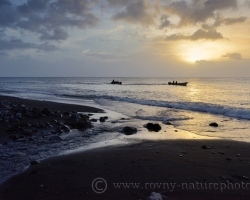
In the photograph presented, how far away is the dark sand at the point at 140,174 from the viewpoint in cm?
511

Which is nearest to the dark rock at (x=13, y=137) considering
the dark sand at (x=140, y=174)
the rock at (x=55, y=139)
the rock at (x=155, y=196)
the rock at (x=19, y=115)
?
the rock at (x=55, y=139)

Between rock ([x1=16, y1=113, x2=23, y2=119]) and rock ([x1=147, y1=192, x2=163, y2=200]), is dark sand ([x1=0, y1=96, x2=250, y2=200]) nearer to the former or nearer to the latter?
rock ([x1=147, y1=192, x2=163, y2=200])

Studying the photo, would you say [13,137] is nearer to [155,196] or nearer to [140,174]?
[140,174]

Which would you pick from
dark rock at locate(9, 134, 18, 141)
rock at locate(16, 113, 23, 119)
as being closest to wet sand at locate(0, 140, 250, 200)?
dark rock at locate(9, 134, 18, 141)

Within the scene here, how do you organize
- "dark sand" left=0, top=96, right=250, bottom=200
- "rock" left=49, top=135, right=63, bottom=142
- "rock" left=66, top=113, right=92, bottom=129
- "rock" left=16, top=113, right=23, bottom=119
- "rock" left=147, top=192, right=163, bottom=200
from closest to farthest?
"rock" left=147, top=192, right=163, bottom=200, "dark sand" left=0, top=96, right=250, bottom=200, "rock" left=49, top=135, right=63, bottom=142, "rock" left=66, top=113, right=92, bottom=129, "rock" left=16, top=113, right=23, bottom=119

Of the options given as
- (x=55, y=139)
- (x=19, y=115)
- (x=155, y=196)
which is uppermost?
(x=19, y=115)

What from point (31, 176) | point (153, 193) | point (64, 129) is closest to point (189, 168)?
point (153, 193)

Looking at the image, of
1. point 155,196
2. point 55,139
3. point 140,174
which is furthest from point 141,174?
point 55,139

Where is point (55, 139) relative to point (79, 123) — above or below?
below

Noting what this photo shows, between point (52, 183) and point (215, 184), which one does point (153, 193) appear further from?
point (52, 183)

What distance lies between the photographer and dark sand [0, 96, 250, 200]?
16.8 ft

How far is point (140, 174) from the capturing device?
6113 millimetres

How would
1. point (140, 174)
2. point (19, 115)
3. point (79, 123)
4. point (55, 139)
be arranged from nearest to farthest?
point (140, 174), point (55, 139), point (79, 123), point (19, 115)

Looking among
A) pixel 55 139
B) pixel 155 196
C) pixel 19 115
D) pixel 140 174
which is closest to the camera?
pixel 155 196
